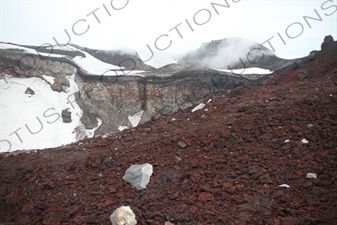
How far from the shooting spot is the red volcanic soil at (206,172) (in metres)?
2.76

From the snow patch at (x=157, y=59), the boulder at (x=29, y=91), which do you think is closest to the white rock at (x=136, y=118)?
the boulder at (x=29, y=91)

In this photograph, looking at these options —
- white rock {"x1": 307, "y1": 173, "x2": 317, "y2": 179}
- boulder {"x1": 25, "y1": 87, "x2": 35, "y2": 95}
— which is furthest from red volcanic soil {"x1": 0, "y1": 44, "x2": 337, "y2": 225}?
boulder {"x1": 25, "y1": 87, "x2": 35, "y2": 95}

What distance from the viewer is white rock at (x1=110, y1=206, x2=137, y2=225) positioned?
2.80 meters

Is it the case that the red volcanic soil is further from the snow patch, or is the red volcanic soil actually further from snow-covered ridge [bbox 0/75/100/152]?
the snow patch

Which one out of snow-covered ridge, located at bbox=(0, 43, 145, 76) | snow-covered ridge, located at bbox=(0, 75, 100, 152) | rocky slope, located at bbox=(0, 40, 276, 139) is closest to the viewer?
snow-covered ridge, located at bbox=(0, 75, 100, 152)

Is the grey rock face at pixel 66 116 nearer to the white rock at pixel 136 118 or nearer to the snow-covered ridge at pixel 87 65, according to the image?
the snow-covered ridge at pixel 87 65

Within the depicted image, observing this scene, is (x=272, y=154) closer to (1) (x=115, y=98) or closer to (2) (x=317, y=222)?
Answer: (2) (x=317, y=222)

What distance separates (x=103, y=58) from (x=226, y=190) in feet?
118

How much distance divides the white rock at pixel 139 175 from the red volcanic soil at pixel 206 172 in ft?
0.26

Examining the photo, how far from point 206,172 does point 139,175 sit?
92 centimetres

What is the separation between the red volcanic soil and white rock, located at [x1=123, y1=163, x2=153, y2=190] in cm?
8

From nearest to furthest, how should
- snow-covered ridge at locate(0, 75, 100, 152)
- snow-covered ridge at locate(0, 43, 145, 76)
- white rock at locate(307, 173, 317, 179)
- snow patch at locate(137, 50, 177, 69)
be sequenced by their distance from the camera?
white rock at locate(307, 173, 317, 179), snow-covered ridge at locate(0, 75, 100, 152), snow-covered ridge at locate(0, 43, 145, 76), snow patch at locate(137, 50, 177, 69)

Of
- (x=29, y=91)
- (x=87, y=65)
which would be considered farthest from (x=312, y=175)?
(x=87, y=65)

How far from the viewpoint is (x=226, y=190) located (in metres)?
3.01
